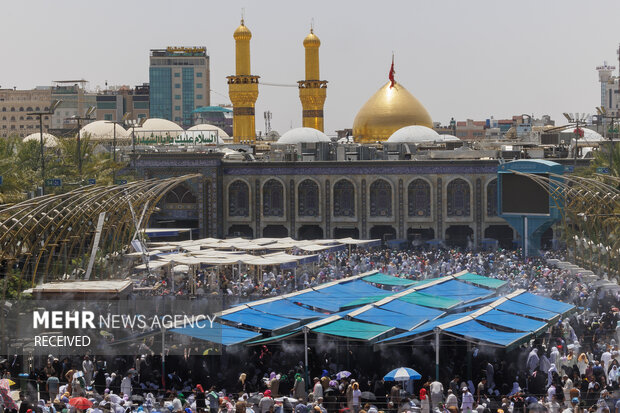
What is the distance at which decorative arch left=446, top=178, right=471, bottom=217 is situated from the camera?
201 feet

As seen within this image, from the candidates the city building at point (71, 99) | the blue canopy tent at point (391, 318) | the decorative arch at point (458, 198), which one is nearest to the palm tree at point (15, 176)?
the blue canopy tent at point (391, 318)

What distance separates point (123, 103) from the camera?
134 metres

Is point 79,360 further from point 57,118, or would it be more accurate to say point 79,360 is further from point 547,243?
point 57,118

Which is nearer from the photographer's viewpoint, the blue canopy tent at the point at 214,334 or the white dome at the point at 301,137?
the blue canopy tent at the point at 214,334

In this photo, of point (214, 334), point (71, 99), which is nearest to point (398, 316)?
point (214, 334)

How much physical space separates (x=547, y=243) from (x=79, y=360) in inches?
1562

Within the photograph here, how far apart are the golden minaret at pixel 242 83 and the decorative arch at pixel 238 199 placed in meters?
14.3

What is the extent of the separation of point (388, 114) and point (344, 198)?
44.6 ft

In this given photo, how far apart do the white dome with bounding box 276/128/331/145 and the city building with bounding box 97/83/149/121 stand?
62506 mm

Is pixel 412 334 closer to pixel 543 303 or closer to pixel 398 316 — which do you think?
pixel 398 316

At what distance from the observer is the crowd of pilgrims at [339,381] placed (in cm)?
2078

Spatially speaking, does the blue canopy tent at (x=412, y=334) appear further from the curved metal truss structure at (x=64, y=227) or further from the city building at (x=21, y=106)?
the city building at (x=21, y=106)

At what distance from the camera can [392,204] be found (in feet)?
203

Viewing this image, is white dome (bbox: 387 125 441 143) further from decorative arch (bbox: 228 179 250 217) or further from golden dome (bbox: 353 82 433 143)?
decorative arch (bbox: 228 179 250 217)
